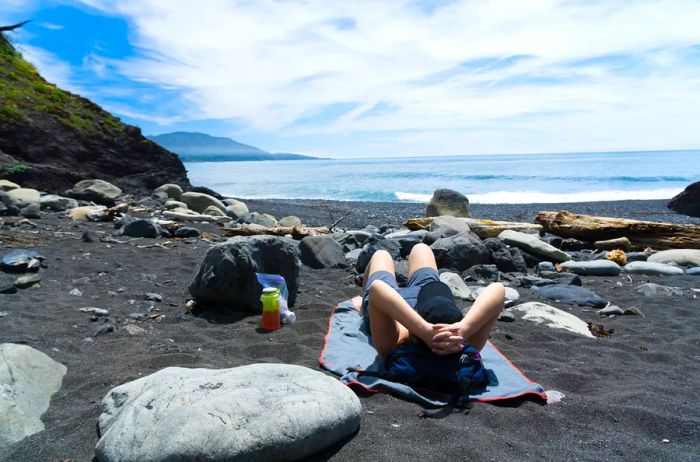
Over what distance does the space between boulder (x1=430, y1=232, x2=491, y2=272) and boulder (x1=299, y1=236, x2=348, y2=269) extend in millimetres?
1654

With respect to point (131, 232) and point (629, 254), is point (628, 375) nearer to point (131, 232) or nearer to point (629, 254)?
point (629, 254)

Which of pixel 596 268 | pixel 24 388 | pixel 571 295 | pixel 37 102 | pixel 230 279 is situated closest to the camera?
pixel 24 388

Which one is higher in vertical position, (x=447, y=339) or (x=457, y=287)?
(x=447, y=339)

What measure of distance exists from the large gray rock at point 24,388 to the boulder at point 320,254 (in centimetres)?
454

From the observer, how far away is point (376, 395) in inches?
130

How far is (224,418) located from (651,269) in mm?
7893

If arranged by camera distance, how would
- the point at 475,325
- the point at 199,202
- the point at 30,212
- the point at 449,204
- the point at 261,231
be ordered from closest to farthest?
1. the point at 475,325
2. the point at 30,212
3. the point at 261,231
4. the point at 199,202
5. the point at 449,204

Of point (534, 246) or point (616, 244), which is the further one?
point (616, 244)

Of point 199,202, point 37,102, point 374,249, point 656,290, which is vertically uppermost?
point 37,102

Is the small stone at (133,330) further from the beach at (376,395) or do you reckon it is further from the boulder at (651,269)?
the boulder at (651,269)

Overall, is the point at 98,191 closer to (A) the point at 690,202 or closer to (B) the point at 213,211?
(B) the point at 213,211

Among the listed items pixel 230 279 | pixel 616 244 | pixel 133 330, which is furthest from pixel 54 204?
pixel 616 244

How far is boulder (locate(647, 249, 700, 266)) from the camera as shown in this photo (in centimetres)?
Answer: 862

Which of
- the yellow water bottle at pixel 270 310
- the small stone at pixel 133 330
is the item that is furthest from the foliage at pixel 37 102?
the yellow water bottle at pixel 270 310
